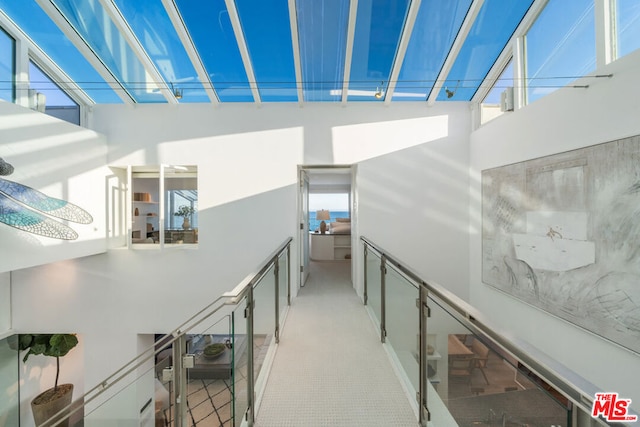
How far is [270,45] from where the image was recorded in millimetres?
3809

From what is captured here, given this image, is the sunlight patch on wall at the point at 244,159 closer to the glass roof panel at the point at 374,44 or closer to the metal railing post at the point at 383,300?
the glass roof panel at the point at 374,44

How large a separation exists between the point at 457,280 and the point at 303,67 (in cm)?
424

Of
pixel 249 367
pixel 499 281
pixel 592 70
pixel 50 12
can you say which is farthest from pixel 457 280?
pixel 50 12

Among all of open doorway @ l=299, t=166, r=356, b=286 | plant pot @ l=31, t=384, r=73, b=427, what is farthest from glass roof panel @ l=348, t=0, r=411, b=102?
plant pot @ l=31, t=384, r=73, b=427

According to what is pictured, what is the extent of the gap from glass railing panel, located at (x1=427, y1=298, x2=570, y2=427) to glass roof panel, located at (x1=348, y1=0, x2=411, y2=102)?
10.9 ft

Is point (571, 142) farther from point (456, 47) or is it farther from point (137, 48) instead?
point (137, 48)

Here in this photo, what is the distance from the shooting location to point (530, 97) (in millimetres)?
3678

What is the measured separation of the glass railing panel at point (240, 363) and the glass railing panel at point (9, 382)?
572cm

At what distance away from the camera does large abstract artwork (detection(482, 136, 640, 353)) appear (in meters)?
2.32

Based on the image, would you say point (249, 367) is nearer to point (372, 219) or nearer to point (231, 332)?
point (231, 332)

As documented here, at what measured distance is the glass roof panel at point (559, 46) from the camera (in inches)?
114

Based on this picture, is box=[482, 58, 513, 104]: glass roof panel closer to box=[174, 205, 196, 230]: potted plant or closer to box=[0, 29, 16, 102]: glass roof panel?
box=[174, 205, 196, 230]: potted plant

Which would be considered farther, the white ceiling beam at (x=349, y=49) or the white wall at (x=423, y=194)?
the white wall at (x=423, y=194)

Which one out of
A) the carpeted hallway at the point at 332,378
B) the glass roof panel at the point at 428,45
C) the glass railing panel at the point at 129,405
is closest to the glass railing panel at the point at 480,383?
the carpeted hallway at the point at 332,378
